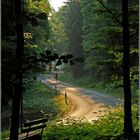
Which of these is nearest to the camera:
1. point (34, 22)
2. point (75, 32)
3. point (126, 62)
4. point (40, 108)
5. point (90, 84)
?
point (34, 22)

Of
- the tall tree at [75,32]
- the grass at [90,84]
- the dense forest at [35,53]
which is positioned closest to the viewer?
the dense forest at [35,53]

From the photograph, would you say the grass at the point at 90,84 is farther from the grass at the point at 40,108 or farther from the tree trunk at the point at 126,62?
the tree trunk at the point at 126,62

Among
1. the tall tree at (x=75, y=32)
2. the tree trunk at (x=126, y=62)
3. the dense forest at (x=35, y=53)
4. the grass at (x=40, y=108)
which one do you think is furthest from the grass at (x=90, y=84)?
→ the tree trunk at (x=126, y=62)

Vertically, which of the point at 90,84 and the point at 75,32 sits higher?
the point at 75,32

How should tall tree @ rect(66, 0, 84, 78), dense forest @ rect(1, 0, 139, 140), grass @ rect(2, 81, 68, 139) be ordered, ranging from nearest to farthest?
dense forest @ rect(1, 0, 139, 140) < grass @ rect(2, 81, 68, 139) < tall tree @ rect(66, 0, 84, 78)

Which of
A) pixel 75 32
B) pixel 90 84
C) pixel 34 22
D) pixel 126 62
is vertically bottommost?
pixel 90 84

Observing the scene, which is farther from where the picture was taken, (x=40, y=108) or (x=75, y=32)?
(x=75, y=32)

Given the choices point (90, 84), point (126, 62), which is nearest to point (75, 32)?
point (90, 84)

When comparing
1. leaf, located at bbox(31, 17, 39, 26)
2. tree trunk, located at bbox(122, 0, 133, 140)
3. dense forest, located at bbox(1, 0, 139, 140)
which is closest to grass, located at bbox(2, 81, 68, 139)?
dense forest, located at bbox(1, 0, 139, 140)

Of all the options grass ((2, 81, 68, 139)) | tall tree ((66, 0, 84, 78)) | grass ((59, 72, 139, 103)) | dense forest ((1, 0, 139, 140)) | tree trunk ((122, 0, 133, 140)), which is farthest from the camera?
tall tree ((66, 0, 84, 78))

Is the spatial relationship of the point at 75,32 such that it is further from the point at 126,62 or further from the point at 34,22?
the point at 34,22

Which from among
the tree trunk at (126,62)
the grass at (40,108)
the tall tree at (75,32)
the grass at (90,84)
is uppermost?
the tall tree at (75,32)

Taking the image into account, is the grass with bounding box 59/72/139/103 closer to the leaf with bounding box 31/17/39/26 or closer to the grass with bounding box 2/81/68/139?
the grass with bounding box 2/81/68/139

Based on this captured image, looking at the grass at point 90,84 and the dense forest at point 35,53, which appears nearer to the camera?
the dense forest at point 35,53
